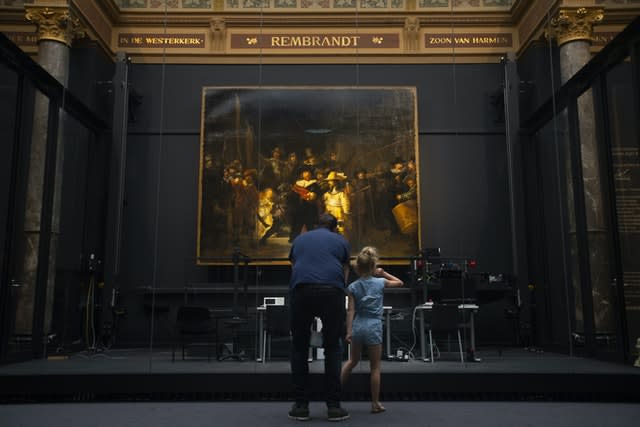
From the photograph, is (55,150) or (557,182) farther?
(557,182)

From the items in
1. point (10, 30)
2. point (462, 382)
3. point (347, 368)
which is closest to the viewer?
point (347, 368)

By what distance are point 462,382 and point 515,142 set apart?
19.5 feet

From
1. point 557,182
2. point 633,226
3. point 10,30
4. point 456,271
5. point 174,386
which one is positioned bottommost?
point 174,386

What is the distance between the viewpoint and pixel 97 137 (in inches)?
382

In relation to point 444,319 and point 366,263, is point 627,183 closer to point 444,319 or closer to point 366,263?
point 444,319

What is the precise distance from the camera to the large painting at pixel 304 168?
9547mm

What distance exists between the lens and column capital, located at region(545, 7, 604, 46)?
26.4 feet

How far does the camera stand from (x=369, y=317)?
13.9ft

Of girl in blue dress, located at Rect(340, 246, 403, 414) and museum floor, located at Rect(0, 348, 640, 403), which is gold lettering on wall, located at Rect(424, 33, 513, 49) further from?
girl in blue dress, located at Rect(340, 246, 403, 414)

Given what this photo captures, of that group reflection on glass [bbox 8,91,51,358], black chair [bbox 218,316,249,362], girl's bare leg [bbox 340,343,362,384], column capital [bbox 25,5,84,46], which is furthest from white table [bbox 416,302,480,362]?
column capital [bbox 25,5,84,46]

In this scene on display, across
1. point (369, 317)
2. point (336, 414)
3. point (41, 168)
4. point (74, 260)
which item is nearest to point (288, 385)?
point (336, 414)

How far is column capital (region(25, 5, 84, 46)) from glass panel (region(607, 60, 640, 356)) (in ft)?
24.3

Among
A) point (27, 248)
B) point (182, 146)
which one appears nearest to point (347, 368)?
point (27, 248)

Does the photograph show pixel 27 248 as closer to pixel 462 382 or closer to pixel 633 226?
pixel 462 382
